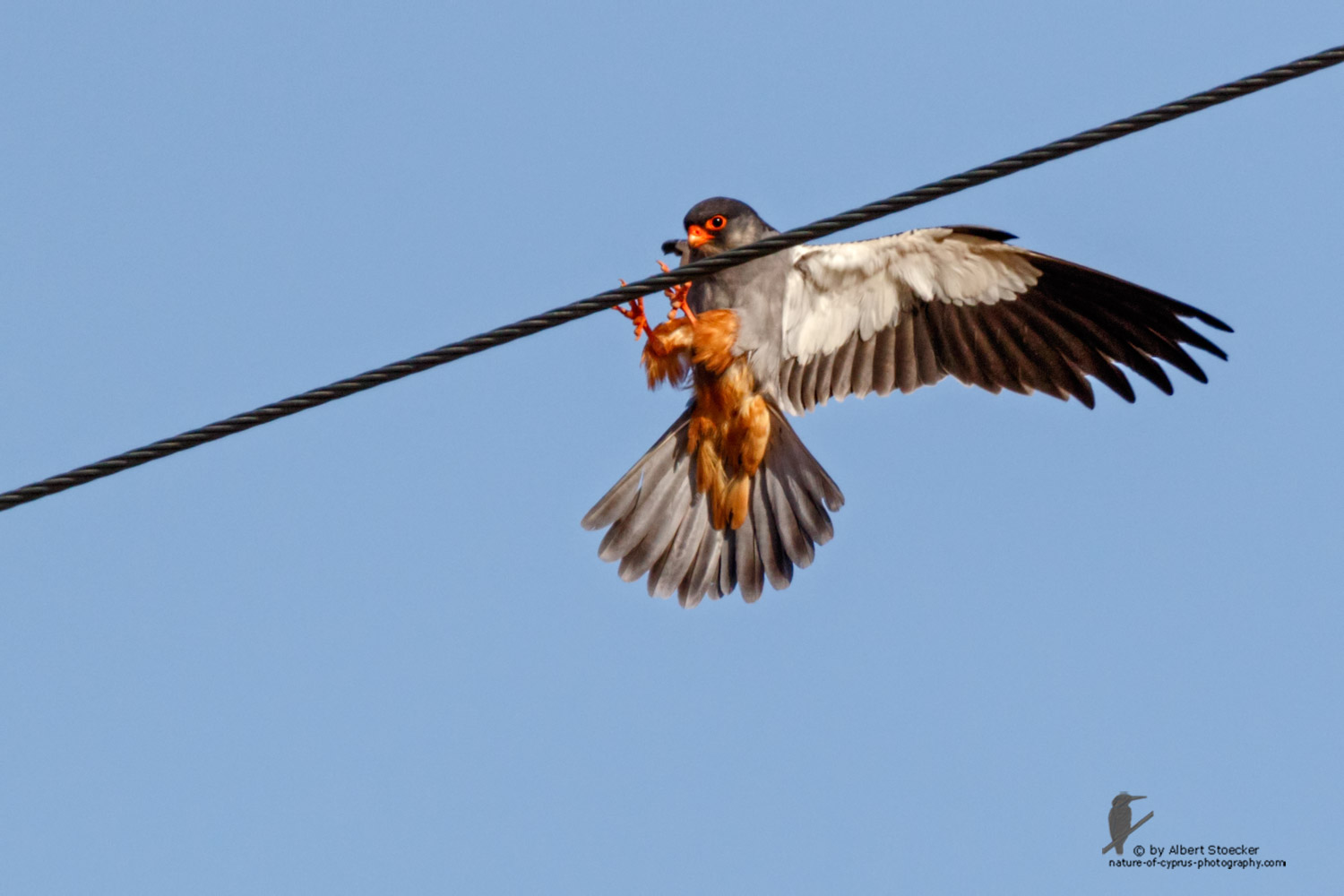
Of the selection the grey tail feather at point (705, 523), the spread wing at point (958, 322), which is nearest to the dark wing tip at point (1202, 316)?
the spread wing at point (958, 322)

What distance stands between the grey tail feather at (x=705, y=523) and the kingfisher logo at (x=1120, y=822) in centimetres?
253

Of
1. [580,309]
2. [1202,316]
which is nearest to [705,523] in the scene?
[1202,316]

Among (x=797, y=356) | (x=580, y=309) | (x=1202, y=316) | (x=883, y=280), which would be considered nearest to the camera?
(x=580, y=309)

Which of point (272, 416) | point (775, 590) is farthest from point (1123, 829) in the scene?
point (272, 416)

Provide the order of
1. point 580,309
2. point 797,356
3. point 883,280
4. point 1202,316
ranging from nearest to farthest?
1. point 580,309
2. point 1202,316
3. point 883,280
4. point 797,356

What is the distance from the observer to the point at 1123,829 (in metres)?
7.84

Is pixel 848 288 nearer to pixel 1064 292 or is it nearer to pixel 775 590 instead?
pixel 1064 292

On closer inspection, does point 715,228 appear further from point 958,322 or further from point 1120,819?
point 1120,819

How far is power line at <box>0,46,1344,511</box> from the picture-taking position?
347 cm

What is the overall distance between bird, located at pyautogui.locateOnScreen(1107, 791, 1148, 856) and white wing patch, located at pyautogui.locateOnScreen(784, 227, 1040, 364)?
3.11 meters

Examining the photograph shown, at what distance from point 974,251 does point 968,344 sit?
47 centimetres

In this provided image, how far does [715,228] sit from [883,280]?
2.66ft

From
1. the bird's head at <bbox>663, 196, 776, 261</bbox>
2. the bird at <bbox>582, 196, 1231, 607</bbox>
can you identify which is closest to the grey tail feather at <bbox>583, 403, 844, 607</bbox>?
the bird at <bbox>582, 196, 1231, 607</bbox>

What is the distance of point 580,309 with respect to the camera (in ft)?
12.0
